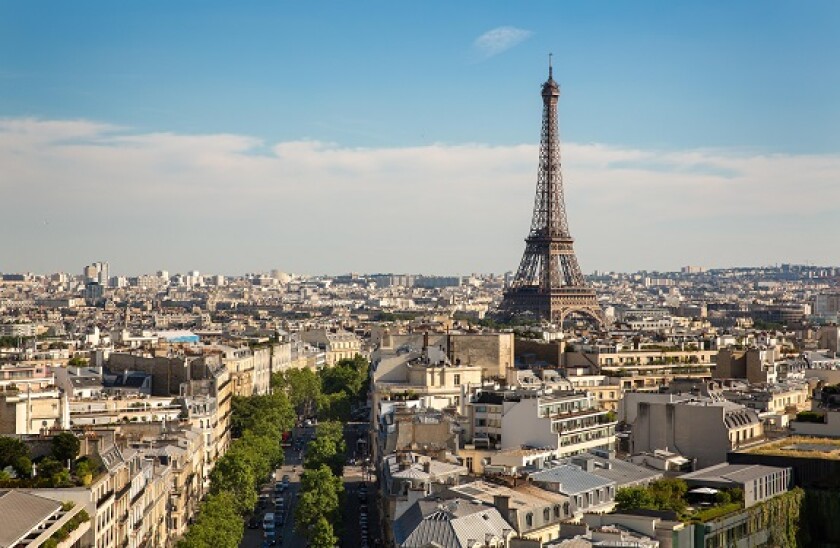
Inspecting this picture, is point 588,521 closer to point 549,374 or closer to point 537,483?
point 537,483

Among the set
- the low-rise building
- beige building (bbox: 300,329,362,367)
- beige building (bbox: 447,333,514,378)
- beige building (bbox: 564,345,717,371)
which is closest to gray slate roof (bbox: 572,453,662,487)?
the low-rise building

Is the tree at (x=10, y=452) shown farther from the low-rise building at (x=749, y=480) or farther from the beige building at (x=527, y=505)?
the low-rise building at (x=749, y=480)

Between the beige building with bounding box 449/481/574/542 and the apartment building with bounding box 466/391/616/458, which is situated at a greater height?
the apartment building with bounding box 466/391/616/458

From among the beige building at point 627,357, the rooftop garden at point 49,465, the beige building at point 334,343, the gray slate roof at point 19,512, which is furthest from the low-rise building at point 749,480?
the beige building at point 334,343

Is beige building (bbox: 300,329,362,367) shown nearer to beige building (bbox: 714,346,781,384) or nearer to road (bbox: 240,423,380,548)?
road (bbox: 240,423,380,548)

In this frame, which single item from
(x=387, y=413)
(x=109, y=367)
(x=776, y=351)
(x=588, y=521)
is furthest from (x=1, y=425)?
(x=776, y=351)
